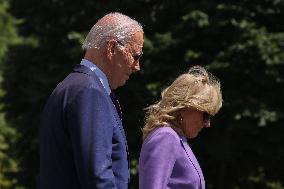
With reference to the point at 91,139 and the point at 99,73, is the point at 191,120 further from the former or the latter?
the point at 91,139

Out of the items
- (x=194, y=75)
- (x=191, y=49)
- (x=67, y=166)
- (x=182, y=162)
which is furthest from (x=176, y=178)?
(x=191, y=49)

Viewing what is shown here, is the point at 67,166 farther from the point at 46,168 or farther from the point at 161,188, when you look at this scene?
the point at 161,188

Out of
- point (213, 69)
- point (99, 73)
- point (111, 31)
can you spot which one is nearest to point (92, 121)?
point (99, 73)

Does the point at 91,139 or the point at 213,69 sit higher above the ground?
the point at 91,139

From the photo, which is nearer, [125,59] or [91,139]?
[91,139]

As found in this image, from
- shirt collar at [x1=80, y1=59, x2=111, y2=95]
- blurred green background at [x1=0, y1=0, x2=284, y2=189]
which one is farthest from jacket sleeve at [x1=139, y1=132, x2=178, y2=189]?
blurred green background at [x1=0, y1=0, x2=284, y2=189]

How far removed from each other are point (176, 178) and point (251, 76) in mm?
7600

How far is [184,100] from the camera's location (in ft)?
12.1

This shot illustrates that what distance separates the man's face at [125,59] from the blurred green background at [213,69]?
7.45 meters

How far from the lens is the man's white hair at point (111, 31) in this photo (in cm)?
306

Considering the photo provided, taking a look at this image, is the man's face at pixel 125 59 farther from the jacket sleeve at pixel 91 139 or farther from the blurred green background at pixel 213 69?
the blurred green background at pixel 213 69

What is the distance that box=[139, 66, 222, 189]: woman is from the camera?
3.50 m

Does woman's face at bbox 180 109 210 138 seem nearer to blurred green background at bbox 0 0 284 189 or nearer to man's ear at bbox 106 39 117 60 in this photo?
man's ear at bbox 106 39 117 60

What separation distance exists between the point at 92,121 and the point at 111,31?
487mm
